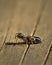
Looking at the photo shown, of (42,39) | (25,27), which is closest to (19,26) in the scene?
(25,27)

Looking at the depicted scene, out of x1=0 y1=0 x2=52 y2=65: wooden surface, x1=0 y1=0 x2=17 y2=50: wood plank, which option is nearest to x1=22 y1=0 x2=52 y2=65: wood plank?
x1=0 y1=0 x2=52 y2=65: wooden surface

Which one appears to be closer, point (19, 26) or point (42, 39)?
point (42, 39)

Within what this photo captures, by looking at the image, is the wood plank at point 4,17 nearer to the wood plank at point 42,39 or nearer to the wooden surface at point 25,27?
the wooden surface at point 25,27

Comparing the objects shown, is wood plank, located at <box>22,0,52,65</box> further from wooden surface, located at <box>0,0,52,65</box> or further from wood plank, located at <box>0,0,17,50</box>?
wood plank, located at <box>0,0,17,50</box>

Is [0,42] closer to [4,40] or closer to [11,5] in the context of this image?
[4,40]

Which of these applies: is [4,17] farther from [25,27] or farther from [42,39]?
[42,39]

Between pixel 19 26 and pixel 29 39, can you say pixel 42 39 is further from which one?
pixel 19 26

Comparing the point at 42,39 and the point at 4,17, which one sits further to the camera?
the point at 4,17
